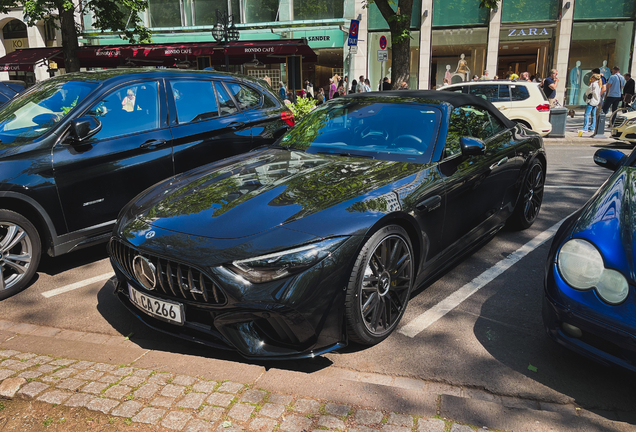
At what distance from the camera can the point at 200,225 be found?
289 centimetres

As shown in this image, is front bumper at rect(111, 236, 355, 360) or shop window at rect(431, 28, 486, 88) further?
shop window at rect(431, 28, 486, 88)

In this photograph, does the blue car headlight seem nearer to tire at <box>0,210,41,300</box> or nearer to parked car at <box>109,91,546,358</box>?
parked car at <box>109,91,546,358</box>

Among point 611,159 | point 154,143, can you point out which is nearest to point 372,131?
point 611,159

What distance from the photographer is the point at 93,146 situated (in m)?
4.45

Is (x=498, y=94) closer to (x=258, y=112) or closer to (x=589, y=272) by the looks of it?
(x=258, y=112)

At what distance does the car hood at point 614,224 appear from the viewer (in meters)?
2.50

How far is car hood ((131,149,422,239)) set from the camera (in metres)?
2.88

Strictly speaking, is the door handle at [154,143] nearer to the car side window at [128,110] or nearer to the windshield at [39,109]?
the car side window at [128,110]

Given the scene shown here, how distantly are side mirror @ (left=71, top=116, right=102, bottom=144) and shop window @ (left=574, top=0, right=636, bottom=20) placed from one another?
2395 cm

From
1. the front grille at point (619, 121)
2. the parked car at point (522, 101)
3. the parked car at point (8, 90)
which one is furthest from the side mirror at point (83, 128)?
the front grille at point (619, 121)

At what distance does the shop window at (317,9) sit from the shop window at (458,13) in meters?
4.48

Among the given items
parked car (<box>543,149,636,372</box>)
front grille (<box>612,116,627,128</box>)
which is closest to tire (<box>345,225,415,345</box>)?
parked car (<box>543,149,636,372</box>)

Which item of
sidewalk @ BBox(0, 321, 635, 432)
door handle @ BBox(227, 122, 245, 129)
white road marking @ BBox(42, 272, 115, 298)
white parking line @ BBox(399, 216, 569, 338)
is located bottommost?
white road marking @ BBox(42, 272, 115, 298)

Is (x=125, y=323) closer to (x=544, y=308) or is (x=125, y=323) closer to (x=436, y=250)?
(x=436, y=250)
